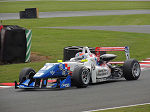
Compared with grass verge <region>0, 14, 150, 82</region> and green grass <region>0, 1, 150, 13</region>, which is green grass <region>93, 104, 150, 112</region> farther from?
green grass <region>0, 1, 150, 13</region>

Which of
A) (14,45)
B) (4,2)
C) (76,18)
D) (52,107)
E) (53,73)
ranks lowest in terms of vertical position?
(52,107)

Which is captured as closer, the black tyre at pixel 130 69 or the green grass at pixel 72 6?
the black tyre at pixel 130 69

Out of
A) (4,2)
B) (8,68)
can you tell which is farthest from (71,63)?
(4,2)

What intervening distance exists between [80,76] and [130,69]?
235 cm

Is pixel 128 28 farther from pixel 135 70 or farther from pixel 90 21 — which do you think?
pixel 135 70

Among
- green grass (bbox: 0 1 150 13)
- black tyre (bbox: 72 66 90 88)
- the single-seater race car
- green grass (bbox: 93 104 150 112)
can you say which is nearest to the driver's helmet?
the single-seater race car

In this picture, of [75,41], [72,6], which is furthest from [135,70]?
[72,6]

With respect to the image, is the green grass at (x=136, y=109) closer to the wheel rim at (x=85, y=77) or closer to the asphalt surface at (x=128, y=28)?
the wheel rim at (x=85, y=77)

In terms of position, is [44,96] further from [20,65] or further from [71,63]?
[20,65]

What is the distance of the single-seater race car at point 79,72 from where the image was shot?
1346 centimetres

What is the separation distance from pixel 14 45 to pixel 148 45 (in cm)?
951

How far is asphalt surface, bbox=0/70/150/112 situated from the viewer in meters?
10.5

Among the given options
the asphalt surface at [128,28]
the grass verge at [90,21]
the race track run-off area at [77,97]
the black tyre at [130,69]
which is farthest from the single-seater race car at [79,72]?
the grass verge at [90,21]

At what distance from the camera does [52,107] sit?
1042cm
